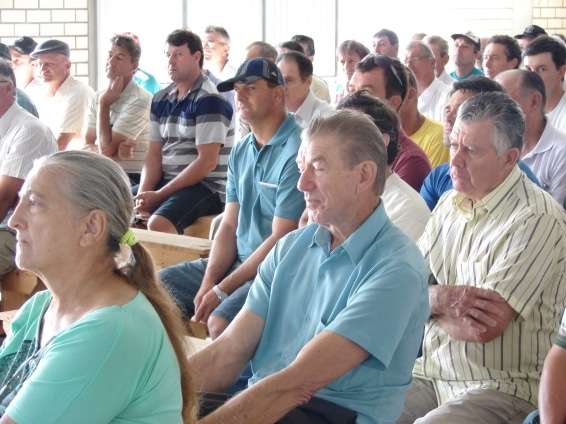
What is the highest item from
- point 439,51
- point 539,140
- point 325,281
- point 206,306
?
point 439,51

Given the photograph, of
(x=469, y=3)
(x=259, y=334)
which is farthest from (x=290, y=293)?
(x=469, y=3)

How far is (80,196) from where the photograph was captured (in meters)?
1.74

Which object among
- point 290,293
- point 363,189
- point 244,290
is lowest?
point 244,290

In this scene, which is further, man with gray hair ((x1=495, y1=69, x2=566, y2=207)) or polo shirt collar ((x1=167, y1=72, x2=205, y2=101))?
polo shirt collar ((x1=167, y1=72, x2=205, y2=101))

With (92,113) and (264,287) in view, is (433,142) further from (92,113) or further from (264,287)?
(92,113)

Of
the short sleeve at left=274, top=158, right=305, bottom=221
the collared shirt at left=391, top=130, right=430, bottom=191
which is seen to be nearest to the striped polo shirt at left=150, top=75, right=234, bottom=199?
the short sleeve at left=274, top=158, right=305, bottom=221

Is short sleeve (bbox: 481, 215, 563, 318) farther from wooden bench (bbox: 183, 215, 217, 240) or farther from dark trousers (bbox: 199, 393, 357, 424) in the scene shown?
wooden bench (bbox: 183, 215, 217, 240)

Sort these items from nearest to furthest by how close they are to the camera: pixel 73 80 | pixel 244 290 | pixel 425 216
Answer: pixel 425 216 < pixel 244 290 < pixel 73 80

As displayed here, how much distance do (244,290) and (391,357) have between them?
4.33ft

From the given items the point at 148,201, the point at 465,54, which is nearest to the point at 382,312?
the point at 148,201

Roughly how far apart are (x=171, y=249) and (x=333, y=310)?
1.71 m

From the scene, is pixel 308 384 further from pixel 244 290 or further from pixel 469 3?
pixel 469 3

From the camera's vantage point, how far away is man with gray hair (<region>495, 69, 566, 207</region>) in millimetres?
3711

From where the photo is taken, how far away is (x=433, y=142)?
4.14 metres
